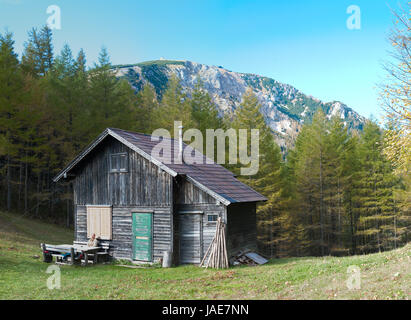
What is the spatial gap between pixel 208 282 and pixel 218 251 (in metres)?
3.03

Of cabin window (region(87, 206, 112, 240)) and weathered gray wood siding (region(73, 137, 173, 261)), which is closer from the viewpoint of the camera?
weathered gray wood siding (region(73, 137, 173, 261))

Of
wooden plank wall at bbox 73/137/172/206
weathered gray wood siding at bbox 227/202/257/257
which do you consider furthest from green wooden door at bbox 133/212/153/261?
weathered gray wood siding at bbox 227/202/257/257

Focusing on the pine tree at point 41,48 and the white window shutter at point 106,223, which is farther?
the pine tree at point 41,48

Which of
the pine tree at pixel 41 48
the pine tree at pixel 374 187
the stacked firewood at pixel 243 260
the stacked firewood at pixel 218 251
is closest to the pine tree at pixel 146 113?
the pine tree at pixel 41 48

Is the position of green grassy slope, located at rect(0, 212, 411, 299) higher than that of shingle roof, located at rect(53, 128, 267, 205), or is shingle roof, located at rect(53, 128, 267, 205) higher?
shingle roof, located at rect(53, 128, 267, 205)

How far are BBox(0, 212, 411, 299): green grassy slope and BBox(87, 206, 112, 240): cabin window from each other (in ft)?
7.39

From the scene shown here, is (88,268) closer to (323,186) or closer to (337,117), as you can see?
(323,186)

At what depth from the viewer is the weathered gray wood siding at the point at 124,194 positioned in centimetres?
1631

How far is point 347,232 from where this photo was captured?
118 ft

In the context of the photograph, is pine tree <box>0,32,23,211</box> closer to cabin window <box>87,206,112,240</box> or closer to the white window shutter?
cabin window <box>87,206,112,240</box>

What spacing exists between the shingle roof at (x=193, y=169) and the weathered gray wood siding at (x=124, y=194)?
0.59 meters

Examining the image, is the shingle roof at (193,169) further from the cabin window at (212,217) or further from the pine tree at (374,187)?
the pine tree at (374,187)

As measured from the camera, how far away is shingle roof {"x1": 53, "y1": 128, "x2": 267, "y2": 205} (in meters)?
15.8

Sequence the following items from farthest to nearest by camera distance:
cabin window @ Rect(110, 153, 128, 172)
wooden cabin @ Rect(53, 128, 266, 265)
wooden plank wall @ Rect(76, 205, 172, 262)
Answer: cabin window @ Rect(110, 153, 128, 172), wooden plank wall @ Rect(76, 205, 172, 262), wooden cabin @ Rect(53, 128, 266, 265)
